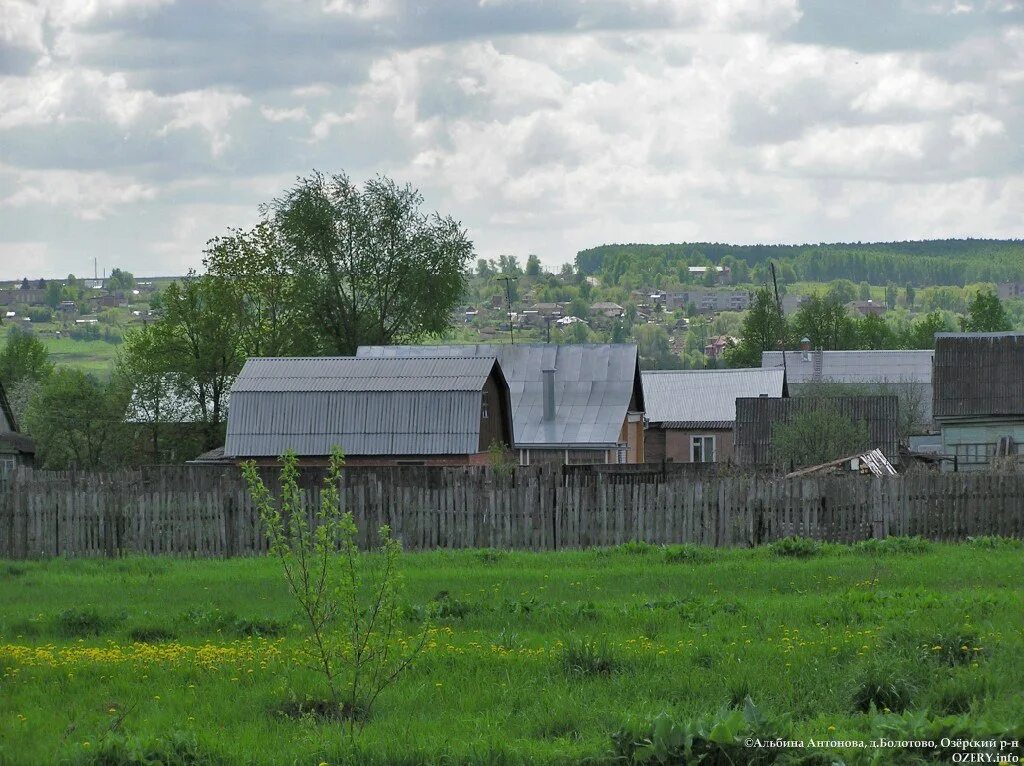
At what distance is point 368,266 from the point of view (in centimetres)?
6875

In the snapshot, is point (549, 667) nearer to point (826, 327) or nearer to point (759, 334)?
point (759, 334)

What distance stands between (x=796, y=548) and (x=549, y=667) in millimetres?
10875

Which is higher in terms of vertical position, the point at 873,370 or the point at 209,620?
the point at 873,370

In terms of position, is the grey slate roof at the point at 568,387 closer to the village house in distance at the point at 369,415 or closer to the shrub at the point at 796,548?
the village house in distance at the point at 369,415

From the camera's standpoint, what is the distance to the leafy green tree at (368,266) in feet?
222

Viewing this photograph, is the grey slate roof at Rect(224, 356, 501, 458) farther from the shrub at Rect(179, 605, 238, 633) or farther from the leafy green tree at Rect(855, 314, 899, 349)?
the leafy green tree at Rect(855, 314, 899, 349)

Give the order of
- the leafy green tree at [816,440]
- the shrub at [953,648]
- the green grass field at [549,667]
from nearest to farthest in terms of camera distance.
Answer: the green grass field at [549,667]
the shrub at [953,648]
the leafy green tree at [816,440]

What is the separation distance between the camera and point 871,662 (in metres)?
11.2

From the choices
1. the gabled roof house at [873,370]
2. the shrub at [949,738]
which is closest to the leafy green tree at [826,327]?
the gabled roof house at [873,370]

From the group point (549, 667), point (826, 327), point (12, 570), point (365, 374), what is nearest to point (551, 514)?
point (12, 570)

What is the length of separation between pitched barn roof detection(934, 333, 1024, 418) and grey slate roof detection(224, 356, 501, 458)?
15025mm

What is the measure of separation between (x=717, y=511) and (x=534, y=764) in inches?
638

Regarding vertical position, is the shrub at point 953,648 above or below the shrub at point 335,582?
below

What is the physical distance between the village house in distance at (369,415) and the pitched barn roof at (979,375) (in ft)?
48.1
